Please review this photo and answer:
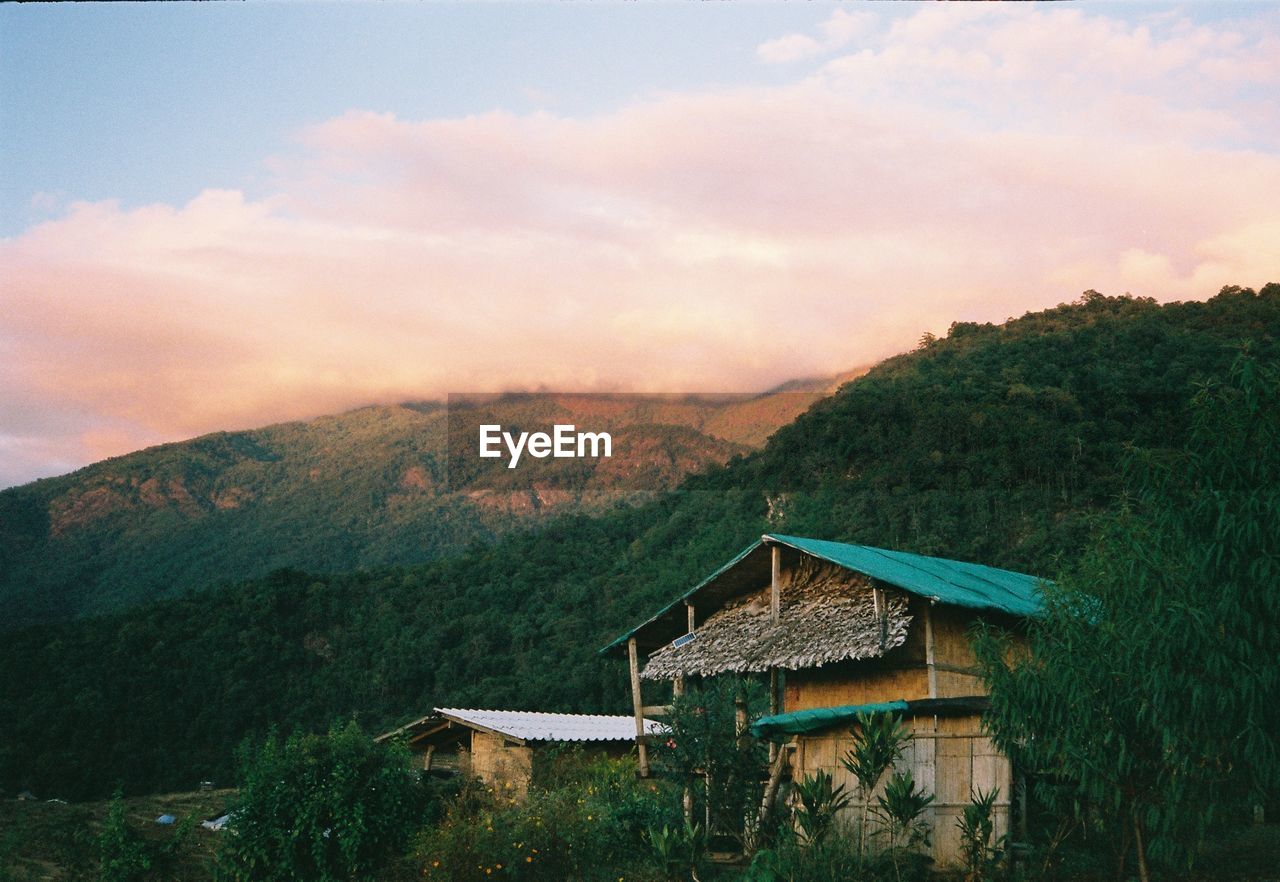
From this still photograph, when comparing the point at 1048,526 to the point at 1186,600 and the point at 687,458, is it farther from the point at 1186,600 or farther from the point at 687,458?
the point at 687,458

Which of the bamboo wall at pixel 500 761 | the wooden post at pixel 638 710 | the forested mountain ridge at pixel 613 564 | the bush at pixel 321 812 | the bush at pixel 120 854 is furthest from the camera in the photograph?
the forested mountain ridge at pixel 613 564

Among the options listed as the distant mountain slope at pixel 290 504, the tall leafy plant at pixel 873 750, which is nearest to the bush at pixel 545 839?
the tall leafy plant at pixel 873 750

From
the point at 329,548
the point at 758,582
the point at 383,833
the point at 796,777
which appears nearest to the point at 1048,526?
the point at 758,582

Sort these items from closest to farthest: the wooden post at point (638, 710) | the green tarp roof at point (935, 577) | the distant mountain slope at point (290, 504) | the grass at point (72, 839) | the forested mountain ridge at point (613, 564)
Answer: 1. the green tarp roof at point (935, 577)
2. the grass at point (72, 839)
3. the wooden post at point (638, 710)
4. the forested mountain ridge at point (613, 564)
5. the distant mountain slope at point (290, 504)

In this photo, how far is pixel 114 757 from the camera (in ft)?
125

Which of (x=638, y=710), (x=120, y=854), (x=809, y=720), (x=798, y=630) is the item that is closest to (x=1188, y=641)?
(x=809, y=720)

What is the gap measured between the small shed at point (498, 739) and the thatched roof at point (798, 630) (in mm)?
1470

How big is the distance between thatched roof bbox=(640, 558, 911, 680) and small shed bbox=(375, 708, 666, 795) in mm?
1470

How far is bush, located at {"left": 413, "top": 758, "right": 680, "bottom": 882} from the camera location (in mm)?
12617

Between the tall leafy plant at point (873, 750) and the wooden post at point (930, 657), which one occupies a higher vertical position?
the wooden post at point (930, 657)

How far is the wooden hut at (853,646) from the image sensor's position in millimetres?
12656

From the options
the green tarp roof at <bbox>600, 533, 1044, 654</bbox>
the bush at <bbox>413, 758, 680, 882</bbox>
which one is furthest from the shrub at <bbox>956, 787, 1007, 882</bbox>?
the bush at <bbox>413, 758, 680, 882</bbox>

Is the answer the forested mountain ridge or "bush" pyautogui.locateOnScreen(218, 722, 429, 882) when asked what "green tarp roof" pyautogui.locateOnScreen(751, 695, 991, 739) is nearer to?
"bush" pyautogui.locateOnScreen(218, 722, 429, 882)

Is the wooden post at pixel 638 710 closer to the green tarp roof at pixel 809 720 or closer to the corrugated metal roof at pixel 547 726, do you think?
the corrugated metal roof at pixel 547 726
